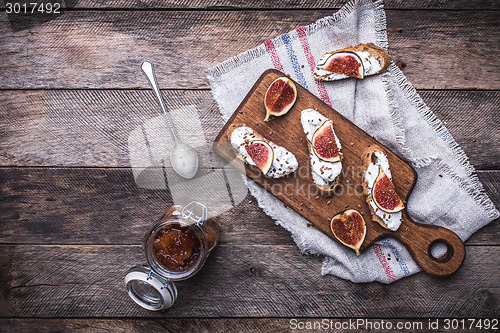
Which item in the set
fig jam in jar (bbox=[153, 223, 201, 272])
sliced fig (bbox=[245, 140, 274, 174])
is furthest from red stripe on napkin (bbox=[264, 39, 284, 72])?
fig jam in jar (bbox=[153, 223, 201, 272])

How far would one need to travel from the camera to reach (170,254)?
7.06ft

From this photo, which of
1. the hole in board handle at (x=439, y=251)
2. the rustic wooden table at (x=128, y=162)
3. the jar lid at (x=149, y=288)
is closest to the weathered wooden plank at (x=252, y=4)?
the rustic wooden table at (x=128, y=162)

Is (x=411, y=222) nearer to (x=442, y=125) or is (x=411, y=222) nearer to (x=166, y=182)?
(x=442, y=125)

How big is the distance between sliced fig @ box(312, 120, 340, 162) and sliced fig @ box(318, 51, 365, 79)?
0.48 metres

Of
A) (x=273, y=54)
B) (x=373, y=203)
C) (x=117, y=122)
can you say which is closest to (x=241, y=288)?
(x=373, y=203)

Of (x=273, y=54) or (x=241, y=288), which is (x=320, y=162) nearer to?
(x=273, y=54)

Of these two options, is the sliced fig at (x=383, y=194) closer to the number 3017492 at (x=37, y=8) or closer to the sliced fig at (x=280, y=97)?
the sliced fig at (x=280, y=97)

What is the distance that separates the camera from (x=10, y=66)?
2.54 meters

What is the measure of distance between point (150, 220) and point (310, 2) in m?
2.16

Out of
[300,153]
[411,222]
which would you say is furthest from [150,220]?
[411,222]

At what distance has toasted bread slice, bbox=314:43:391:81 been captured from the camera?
95.7 inches

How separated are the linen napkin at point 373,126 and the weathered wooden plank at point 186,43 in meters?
0.12

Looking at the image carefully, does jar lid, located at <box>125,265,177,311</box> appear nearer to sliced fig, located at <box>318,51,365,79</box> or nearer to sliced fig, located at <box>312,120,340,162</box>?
sliced fig, located at <box>312,120,340,162</box>

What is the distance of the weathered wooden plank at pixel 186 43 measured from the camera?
252cm
